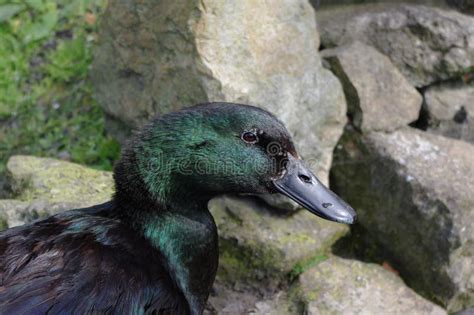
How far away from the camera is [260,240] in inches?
144

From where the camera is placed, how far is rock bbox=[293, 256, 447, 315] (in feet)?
11.3

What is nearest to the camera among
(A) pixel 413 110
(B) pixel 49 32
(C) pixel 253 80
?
(C) pixel 253 80

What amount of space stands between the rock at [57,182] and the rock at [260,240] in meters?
0.60

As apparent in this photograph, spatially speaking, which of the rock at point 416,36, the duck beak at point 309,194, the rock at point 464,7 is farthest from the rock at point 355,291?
the rock at point 464,7

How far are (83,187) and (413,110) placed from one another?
2.00 m

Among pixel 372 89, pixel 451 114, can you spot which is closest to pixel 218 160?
pixel 372 89

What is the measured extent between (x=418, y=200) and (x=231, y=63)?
3.95ft

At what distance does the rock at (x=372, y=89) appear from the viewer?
407cm

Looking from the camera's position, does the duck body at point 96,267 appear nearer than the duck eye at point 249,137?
Yes

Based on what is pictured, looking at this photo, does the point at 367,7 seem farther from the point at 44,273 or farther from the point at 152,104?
the point at 44,273

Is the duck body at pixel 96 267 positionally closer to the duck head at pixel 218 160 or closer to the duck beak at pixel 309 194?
the duck head at pixel 218 160

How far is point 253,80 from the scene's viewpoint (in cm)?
363

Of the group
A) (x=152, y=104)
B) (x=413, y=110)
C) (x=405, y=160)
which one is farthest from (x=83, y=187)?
(x=413, y=110)

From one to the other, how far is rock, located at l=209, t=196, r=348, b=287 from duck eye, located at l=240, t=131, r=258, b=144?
1.18 metres
